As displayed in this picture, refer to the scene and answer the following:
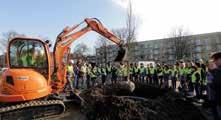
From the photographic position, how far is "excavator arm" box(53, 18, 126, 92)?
10.3m

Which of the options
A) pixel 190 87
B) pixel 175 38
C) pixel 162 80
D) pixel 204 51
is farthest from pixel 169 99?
pixel 204 51

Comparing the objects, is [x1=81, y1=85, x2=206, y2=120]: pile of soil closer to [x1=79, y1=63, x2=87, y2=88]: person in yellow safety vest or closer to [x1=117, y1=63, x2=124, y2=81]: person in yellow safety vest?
[x1=79, y1=63, x2=87, y2=88]: person in yellow safety vest

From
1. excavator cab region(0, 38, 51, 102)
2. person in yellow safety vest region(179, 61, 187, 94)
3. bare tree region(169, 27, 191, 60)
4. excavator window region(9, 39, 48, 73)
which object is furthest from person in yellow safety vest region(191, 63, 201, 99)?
bare tree region(169, 27, 191, 60)

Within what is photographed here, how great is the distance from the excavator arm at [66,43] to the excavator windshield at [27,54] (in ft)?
2.84

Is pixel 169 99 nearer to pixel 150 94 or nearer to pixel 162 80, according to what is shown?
pixel 150 94

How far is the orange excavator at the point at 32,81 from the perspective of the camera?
8.62m

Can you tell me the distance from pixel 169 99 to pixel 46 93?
3813 millimetres

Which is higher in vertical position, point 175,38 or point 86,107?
point 175,38

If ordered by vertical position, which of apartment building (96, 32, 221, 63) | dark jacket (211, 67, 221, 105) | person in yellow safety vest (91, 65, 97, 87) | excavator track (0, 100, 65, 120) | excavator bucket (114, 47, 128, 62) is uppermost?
apartment building (96, 32, 221, 63)

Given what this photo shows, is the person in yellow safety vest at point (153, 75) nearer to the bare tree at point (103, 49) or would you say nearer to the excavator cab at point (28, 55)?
the excavator cab at point (28, 55)

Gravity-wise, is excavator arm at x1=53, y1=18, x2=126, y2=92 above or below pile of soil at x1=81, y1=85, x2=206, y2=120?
above

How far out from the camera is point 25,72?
8766 millimetres

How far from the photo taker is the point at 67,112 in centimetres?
1008

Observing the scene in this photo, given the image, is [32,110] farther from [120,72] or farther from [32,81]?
[120,72]
